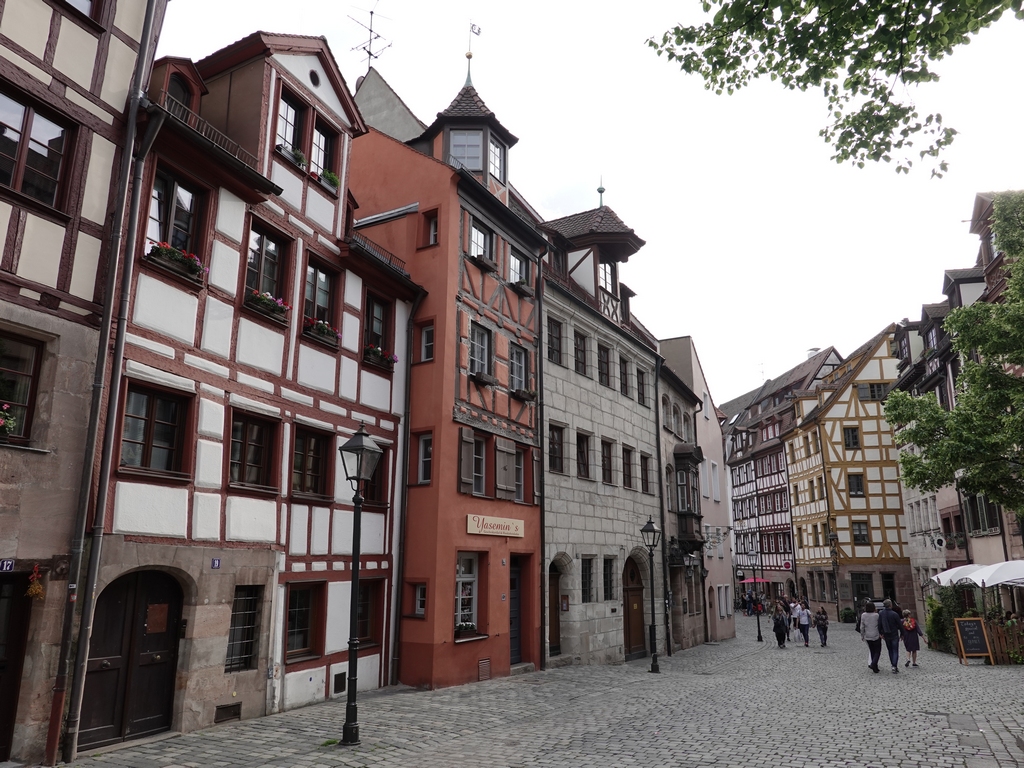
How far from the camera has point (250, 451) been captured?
12.8 metres

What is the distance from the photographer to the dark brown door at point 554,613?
67.4 ft

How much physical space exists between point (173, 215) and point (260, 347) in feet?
8.19

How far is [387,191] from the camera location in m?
19.4

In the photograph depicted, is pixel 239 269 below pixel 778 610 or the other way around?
the other way around

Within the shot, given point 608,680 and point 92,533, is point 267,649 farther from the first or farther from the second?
point 608,680

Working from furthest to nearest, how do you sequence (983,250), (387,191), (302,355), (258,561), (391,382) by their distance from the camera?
(983,250) < (387,191) < (391,382) < (302,355) < (258,561)

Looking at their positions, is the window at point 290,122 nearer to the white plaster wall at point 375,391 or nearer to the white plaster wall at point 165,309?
the white plaster wall at point 165,309

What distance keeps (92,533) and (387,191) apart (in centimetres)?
1202

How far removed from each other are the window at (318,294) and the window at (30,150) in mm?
4955

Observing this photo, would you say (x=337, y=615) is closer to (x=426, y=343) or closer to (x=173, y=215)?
(x=426, y=343)

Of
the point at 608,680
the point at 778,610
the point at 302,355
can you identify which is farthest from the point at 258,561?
the point at 778,610

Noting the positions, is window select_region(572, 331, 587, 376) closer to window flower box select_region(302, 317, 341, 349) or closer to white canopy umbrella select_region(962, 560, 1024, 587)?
window flower box select_region(302, 317, 341, 349)

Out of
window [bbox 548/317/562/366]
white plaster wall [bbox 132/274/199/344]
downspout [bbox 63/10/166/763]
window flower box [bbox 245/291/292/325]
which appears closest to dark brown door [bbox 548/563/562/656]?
window [bbox 548/317/562/366]

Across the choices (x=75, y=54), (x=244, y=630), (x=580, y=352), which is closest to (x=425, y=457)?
(x=244, y=630)
